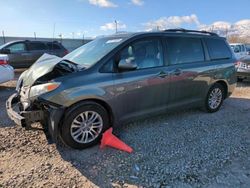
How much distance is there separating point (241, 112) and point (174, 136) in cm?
240

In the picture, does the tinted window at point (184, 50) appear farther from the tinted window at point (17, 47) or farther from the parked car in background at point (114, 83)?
the tinted window at point (17, 47)

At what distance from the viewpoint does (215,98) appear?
591 cm

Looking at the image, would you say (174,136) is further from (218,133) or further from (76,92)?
(76,92)

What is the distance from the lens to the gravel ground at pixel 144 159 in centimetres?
321

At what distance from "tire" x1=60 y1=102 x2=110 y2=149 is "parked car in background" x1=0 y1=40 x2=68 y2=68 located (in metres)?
9.46

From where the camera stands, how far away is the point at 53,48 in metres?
13.7

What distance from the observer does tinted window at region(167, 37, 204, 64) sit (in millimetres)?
4898

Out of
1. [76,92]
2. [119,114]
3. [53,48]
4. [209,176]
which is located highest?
[53,48]

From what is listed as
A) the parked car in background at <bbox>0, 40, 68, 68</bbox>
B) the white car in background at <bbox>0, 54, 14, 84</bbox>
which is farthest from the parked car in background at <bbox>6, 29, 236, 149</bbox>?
the parked car in background at <bbox>0, 40, 68, 68</bbox>

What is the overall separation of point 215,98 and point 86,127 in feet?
10.8

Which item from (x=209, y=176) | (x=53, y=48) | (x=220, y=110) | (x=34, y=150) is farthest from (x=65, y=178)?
(x=53, y=48)

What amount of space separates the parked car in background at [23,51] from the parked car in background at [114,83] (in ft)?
27.6

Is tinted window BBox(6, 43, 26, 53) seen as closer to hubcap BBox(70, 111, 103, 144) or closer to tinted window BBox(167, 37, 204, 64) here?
tinted window BBox(167, 37, 204, 64)

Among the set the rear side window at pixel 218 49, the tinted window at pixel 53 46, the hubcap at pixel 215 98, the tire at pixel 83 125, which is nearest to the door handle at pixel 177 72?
the rear side window at pixel 218 49
